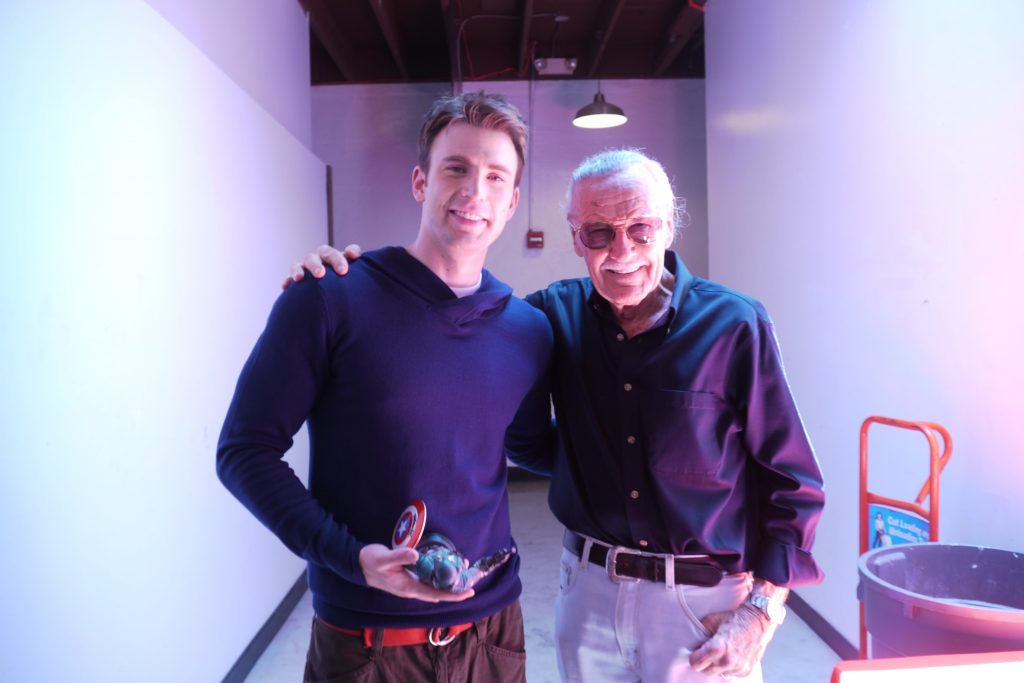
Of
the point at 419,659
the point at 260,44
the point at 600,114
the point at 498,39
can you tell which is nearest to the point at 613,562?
the point at 419,659

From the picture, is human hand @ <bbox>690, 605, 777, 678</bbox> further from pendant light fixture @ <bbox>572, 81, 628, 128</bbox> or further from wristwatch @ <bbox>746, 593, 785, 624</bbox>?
pendant light fixture @ <bbox>572, 81, 628, 128</bbox>

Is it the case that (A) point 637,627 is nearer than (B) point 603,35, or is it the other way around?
(A) point 637,627

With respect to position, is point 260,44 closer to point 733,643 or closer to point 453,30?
point 453,30

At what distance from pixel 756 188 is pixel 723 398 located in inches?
110

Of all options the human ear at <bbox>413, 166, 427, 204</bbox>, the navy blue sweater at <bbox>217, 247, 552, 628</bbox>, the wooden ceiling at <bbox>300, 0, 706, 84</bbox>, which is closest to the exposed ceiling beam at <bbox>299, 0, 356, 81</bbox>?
the wooden ceiling at <bbox>300, 0, 706, 84</bbox>

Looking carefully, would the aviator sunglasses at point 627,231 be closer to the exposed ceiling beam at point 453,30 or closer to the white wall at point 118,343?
the white wall at point 118,343

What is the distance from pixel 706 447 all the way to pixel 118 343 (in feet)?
5.55

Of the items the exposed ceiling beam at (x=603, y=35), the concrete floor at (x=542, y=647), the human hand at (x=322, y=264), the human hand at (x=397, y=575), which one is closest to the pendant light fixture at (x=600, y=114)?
the exposed ceiling beam at (x=603, y=35)

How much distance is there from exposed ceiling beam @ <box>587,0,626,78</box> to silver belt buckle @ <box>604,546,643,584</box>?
444cm

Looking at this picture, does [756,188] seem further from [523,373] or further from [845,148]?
[523,373]

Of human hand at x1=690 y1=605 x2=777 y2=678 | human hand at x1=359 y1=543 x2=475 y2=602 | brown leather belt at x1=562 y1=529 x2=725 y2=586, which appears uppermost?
human hand at x1=359 y1=543 x2=475 y2=602

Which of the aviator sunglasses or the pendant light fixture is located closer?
the aviator sunglasses

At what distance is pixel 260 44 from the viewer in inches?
149

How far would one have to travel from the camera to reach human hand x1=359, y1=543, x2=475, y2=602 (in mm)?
1044
